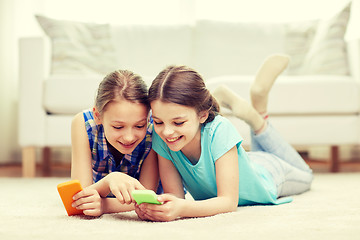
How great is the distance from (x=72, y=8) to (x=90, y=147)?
2462 mm

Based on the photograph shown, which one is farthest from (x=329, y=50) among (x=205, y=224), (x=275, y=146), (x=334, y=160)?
(x=205, y=224)

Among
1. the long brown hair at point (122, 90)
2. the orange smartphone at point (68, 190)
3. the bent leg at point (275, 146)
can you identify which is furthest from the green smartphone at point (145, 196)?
the bent leg at point (275, 146)

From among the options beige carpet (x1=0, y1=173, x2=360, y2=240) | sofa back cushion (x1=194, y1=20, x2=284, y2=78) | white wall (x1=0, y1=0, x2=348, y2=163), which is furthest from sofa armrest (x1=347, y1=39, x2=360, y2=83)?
beige carpet (x1=0, y1=173, x2=360, y2=240)

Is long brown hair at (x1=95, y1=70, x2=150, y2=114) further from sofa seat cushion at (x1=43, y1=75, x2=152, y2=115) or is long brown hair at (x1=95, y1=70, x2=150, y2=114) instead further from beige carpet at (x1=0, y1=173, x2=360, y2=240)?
sofa seat cushion at (x1=43, y1=75, x2=152, y2=115)

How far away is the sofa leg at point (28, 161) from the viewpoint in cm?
243

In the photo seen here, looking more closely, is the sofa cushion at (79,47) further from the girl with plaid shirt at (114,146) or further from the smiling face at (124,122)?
the smiling face at (124,122)

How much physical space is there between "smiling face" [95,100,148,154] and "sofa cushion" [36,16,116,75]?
1.63 meters

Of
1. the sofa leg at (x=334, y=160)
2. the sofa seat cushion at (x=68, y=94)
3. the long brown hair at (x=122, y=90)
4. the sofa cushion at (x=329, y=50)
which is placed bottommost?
the sofa leg at (x=334, y=160)

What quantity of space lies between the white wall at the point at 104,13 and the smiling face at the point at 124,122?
2395 mm

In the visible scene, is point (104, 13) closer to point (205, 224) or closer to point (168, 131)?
point (168, 131)

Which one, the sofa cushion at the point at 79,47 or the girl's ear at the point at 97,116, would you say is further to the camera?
the sofa cushion at the point at 79,47

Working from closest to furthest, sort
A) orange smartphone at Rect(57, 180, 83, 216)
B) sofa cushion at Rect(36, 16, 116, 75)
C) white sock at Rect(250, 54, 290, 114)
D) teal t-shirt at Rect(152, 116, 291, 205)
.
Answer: orange smartphone at Rect(57, 180, 83, 216) → teal t-shirt at Rect(152, 116, 291, 205) → white sock at Rect(250, 54, 290, 114) → sofa cushion at Rect(36, 16, 116, 75)

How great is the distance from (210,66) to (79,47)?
0.82 m

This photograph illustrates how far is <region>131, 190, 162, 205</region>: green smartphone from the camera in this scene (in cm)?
Result: 104
